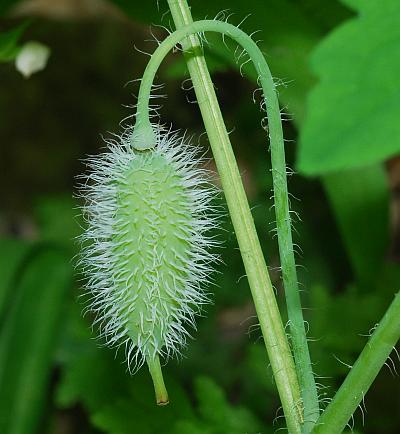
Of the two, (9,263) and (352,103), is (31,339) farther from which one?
(352,103)

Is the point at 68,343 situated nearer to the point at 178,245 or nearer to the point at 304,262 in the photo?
the point at 304,262

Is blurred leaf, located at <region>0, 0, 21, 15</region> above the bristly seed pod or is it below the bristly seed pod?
above

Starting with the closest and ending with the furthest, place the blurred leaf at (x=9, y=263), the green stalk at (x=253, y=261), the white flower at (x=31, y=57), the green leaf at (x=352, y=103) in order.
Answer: the green leaf at (x=352, y=103), the green stalk at (x=253, y=261), the white flower at (x=31, y=57), the blurred leaf at (x=9, y=263)

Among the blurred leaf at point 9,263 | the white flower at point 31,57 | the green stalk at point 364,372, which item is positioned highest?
the white flower at point 31,57

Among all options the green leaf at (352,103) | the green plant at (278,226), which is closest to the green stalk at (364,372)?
the green plant at (278,226)

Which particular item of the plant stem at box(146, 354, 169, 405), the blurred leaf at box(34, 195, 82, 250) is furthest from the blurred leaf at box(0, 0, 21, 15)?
the blurred leaf at box(34, 195, 82, 250)

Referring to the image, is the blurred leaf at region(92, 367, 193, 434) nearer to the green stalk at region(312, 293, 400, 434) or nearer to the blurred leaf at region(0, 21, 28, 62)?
the blurred leaf at region(0, 21, 28, 62)

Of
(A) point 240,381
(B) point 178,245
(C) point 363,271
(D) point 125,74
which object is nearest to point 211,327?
(A) point 240,381

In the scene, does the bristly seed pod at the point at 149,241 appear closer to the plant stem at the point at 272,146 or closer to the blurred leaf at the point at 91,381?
the plant stem at the point at 272,146
